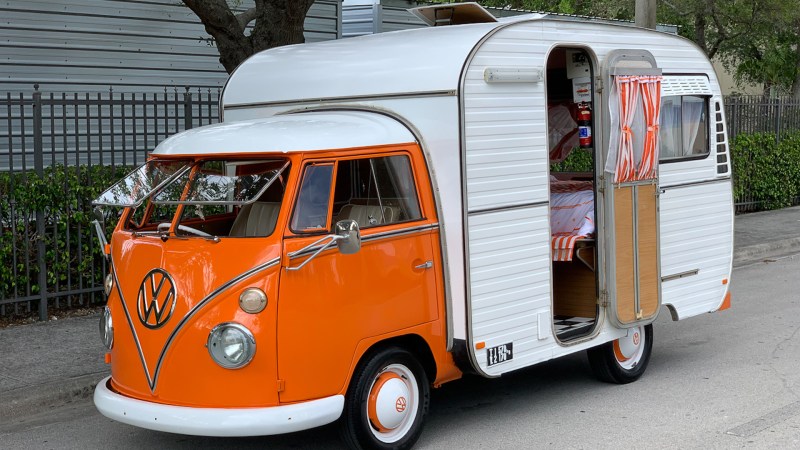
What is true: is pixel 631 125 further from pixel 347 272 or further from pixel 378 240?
pixel 347 272

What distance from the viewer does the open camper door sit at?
24.4 feet

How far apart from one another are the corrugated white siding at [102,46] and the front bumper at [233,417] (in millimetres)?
7107

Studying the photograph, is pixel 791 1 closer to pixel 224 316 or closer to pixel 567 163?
pixel 567 163

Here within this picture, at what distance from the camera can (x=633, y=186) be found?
299 inches

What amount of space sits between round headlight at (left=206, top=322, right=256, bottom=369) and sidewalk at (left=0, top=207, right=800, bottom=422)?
96.6 inches

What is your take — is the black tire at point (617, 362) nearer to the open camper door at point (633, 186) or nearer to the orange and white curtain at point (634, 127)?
the open camper door at point (633, 186)

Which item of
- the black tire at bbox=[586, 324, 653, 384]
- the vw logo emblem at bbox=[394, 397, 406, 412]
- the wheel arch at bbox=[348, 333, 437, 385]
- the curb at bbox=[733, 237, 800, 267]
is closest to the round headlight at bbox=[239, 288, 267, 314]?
the wheel arch at bbox=[348, 333, 437, 385]

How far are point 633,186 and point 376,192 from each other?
2446 millimetres

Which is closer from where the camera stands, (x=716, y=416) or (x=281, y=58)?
(x=716, y=416)

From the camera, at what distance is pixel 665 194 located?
7977mm

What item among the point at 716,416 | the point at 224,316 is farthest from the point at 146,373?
the point at 716,416

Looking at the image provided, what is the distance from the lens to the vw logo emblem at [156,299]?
5.61 meters

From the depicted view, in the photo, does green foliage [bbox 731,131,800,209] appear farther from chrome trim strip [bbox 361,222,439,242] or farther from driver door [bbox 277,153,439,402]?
driver door [bbox 277,153,439,402]

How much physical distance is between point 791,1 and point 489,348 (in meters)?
15.9
